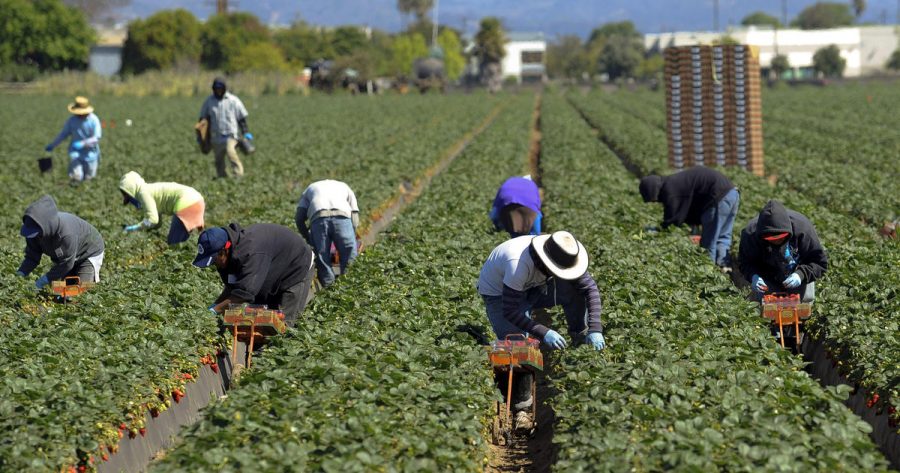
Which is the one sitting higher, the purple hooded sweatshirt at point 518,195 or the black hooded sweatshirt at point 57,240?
the purple hooded sweatshirt at point 518,195

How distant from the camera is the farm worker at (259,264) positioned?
9469 mm

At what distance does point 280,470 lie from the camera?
6574mm

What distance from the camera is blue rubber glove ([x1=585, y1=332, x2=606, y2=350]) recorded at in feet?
29.4

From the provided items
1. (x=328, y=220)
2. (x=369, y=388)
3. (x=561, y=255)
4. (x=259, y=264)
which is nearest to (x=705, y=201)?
(x=328, y=220)

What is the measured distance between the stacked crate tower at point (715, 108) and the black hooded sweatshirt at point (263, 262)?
15.3m

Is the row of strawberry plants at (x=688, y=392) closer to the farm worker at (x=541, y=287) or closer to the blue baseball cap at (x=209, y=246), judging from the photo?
the farm worker at (x=541, y=287)

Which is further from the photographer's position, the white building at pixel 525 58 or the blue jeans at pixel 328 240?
the white building at pixel 525 58

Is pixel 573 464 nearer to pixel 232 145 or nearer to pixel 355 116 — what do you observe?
pixel 232 145

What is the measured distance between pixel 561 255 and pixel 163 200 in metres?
6.96

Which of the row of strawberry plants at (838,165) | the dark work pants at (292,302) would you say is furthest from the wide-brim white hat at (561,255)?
the row of strawberry plants at (838,165)

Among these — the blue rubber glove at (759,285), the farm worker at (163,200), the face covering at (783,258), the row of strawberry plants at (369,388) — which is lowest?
the row of strawberry plants at (369,388)

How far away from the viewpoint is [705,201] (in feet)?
44.2

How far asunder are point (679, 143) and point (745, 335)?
15.8 metres

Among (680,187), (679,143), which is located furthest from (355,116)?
(680,187)
